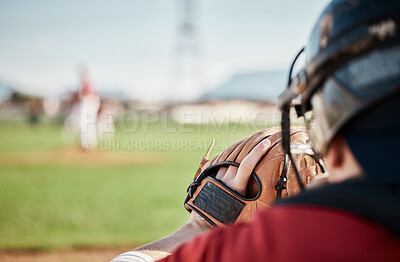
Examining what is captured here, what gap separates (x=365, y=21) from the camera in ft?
2.43

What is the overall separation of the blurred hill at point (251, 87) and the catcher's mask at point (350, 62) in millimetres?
45863

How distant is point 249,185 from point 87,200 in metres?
5.55

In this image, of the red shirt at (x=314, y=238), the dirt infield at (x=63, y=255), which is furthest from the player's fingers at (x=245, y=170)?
the dirt infield at (x=63, y=255)

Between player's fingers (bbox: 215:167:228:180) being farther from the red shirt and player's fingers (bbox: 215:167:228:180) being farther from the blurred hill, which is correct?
the blurred hill

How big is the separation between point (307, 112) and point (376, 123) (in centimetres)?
31

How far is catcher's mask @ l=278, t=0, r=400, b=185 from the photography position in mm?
704

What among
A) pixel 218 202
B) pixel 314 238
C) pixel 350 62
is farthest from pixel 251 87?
pixel 314 238

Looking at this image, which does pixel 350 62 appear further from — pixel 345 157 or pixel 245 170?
pixel 245 170

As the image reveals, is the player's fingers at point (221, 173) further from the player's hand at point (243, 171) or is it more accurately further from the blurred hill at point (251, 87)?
the blurred hill at point (251, 87)

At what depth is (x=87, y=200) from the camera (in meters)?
6.33

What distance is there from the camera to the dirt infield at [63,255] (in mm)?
3910

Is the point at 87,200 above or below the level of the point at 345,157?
below

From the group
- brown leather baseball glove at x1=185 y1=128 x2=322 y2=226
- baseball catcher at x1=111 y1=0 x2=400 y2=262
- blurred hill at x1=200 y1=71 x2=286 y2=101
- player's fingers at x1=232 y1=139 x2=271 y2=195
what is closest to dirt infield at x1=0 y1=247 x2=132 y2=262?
brown leather baseball glove at x1=185 y1=128 x2=322 y2=226

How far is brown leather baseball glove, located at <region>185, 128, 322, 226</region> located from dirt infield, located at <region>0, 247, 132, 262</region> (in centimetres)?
298
